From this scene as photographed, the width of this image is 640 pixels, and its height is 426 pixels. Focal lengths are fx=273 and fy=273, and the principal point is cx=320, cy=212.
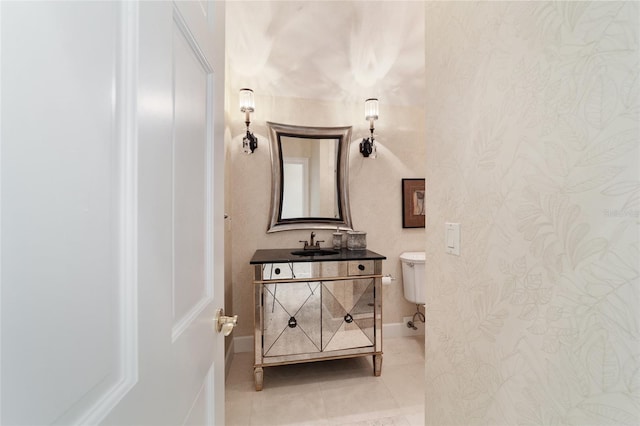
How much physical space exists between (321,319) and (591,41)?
196 centimetres

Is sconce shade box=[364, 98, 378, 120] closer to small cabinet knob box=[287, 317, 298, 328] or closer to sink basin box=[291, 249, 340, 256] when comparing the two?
sink basin box=[291, 249, 340, 256]

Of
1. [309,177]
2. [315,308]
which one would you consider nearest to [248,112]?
[309,177]

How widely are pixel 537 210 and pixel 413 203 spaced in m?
2.15

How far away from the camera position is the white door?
9.8 inches

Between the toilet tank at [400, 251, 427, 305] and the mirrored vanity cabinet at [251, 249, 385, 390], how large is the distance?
604 millimetres

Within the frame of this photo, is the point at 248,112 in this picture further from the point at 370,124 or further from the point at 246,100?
the point at 370,124

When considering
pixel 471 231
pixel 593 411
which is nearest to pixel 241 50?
pixel 471 231

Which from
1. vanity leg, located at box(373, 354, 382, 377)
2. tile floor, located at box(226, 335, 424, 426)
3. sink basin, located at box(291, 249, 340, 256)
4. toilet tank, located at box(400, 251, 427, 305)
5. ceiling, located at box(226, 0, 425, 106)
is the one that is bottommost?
tile floor, located at box(226, 335, 424, 426)

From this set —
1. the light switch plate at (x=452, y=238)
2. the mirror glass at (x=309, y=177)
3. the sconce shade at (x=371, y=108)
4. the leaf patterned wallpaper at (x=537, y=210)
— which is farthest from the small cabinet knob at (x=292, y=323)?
the sconce shade at (x=371, y=108)

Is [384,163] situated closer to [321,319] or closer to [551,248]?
[321,319]

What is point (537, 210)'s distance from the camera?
0.68 m

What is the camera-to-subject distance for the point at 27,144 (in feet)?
0.84

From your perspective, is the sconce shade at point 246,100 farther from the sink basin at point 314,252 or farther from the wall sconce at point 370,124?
the sink basin at point 314,252

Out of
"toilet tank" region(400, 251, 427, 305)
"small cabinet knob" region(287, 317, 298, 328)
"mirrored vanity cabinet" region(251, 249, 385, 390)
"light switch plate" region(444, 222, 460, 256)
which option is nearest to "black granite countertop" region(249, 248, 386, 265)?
"mirrored vanity cabinet" region(251, 249, 385, 390)
